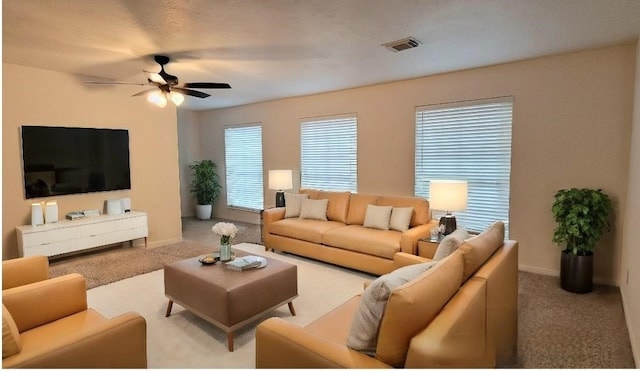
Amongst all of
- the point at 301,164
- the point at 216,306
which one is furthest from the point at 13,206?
the point at 301,164

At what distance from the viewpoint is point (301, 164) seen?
648cm

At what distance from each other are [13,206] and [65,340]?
3685mm

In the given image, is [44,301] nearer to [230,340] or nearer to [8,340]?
[8,340]

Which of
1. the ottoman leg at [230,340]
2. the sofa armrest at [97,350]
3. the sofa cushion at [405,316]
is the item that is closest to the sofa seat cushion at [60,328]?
the sofa armrest at [97,350]

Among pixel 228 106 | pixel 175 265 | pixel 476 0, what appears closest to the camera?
pixel 476 0

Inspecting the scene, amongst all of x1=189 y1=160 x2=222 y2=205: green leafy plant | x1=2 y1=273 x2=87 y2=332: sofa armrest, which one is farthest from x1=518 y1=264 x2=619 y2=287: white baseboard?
x1=189 y1=160 x2=222 y2=205: green leafy plant

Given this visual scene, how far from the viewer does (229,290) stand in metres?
2.60

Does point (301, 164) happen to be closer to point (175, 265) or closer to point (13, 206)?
point (175, 265)

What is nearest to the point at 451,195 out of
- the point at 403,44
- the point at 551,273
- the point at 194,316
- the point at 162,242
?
the point at 403,44

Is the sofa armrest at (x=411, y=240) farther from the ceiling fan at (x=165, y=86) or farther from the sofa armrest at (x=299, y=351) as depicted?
the ceiling fan at (x=165, y=86)

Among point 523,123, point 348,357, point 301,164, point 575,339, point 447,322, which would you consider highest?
point 523,123

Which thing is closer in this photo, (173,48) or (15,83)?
(173,48)

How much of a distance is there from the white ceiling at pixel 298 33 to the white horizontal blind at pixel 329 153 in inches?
52.7

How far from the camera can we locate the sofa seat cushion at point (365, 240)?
388cm
